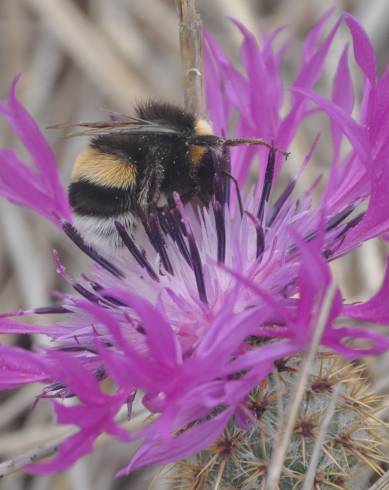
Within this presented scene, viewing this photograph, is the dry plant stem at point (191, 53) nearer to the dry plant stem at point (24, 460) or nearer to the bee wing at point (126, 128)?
the bee wing at point (126, 128)

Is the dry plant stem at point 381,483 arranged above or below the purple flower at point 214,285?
below

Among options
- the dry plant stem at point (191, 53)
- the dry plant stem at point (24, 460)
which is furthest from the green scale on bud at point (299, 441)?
the dry plant stem at point (191, 53)

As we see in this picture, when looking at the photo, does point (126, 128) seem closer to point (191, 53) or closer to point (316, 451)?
point (191, 53)

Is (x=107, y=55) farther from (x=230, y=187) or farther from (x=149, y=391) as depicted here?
(x=149, y=391)

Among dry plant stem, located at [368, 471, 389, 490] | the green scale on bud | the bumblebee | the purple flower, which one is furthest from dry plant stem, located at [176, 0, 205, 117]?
dry plant stem, located at [368, 471, 389, 490]

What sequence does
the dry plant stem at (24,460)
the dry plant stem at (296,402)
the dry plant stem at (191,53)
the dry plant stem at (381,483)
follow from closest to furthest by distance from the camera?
the dry plant stem at (296,402) < the dry plant stem at (381,483) < the dry plant stem at (24,460) < the dry plant stem at (191,53)

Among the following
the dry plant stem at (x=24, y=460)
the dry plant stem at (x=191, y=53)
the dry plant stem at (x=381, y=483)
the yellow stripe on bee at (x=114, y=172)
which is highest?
the dry plant stem at (x=191, y=53)

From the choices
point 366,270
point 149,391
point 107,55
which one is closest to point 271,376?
point 149,391
